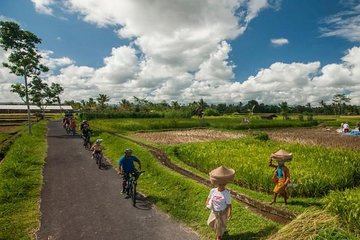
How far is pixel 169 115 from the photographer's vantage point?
69.1 meters

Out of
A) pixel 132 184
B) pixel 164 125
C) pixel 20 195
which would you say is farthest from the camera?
pixel 164 125

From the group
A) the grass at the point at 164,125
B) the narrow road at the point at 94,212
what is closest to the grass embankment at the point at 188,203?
the narrow road at the point at 94,212

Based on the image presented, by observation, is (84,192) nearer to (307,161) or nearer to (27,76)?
(307,161)

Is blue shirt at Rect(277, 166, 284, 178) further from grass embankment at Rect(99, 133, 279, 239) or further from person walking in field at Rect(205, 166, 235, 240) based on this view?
person walking in field at Rect(205, 166, 235, 240)

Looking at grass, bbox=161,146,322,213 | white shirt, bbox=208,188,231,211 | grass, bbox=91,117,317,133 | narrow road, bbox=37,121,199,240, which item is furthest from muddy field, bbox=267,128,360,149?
white shirt, bbox=208,188,231,211

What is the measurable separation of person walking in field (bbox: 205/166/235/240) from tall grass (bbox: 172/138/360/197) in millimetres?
4437

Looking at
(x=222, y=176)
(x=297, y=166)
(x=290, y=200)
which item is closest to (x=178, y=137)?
(x=297, y=166)

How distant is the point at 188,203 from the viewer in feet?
37.6

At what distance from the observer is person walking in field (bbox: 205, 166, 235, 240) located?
7875mm

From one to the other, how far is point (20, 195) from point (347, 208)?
11929 millimetres

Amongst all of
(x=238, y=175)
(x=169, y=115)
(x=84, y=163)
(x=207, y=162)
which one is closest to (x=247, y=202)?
(x=238, y=175)

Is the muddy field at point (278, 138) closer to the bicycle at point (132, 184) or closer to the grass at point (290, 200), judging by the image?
the bicycle at point (132, 184)

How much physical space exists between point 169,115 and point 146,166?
5174 cm

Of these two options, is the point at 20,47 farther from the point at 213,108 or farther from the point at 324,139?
the point at 213,108
